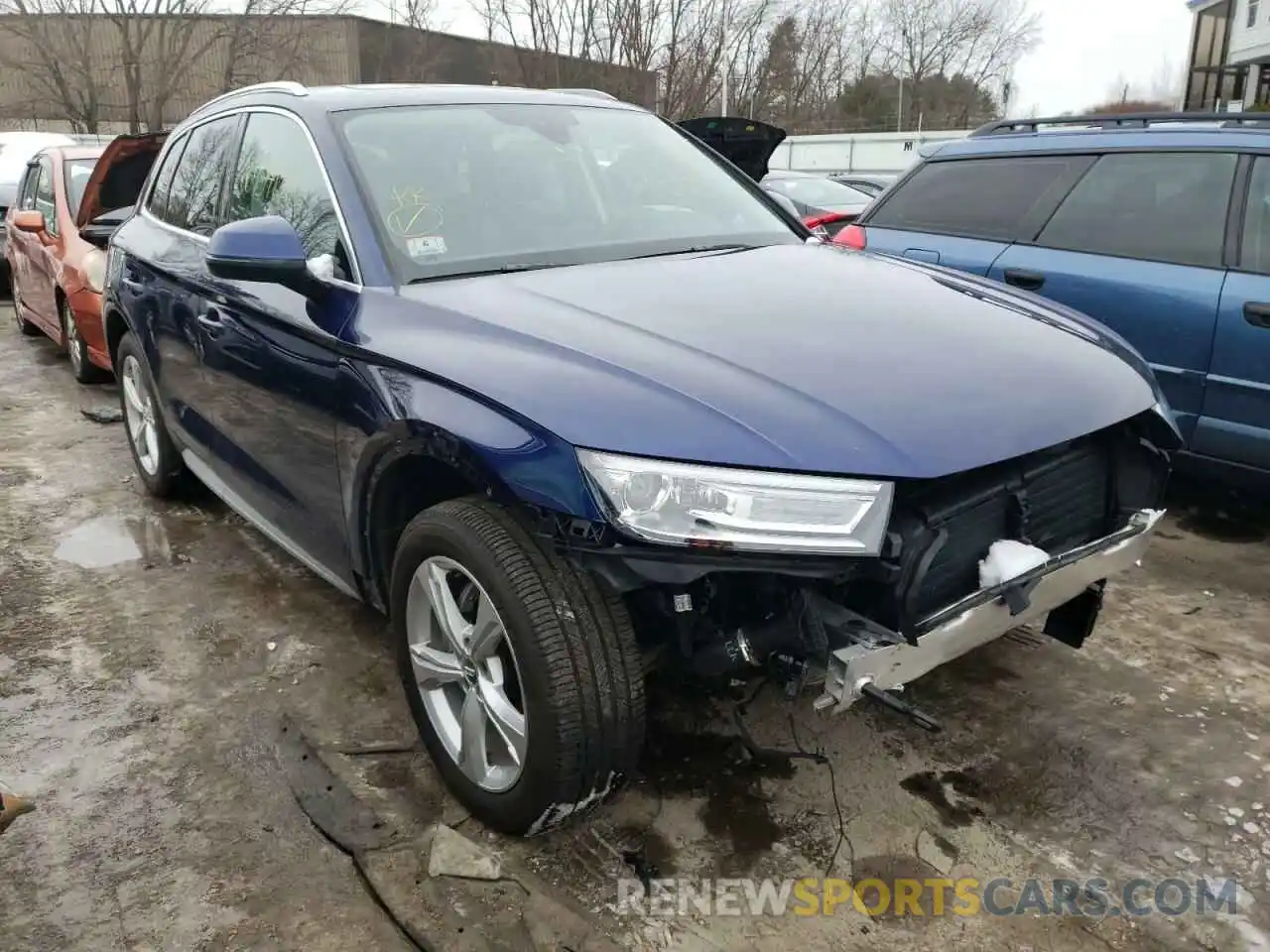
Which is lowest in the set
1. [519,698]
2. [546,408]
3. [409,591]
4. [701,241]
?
[519,698]

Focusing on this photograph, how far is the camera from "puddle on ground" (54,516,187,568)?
4.15 m

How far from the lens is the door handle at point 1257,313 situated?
3.73m

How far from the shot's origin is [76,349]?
6887 millimetres

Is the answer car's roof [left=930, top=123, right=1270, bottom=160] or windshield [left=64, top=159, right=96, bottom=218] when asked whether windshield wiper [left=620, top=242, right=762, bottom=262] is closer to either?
car's roof [left=930, top=123, right=1270, bottom=160]

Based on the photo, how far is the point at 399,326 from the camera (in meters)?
2.49

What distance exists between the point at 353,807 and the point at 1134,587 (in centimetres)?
287

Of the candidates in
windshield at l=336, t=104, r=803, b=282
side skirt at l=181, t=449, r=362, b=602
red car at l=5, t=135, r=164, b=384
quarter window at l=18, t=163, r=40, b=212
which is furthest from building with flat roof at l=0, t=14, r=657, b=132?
windshield at l=336, t=104, r=803, b=282

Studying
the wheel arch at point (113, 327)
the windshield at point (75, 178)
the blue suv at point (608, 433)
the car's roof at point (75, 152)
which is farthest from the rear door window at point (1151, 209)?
the car's roof at point (75, 152)

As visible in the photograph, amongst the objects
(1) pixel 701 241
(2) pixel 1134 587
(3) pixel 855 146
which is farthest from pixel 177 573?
(3) pixel 855 146

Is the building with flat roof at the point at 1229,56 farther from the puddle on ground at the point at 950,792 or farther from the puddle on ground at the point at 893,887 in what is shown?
the puddle on ground at the point at 893,887

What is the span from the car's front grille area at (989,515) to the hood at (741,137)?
11.8 feet

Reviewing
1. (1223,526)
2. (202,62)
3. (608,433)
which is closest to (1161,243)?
(1223,526)

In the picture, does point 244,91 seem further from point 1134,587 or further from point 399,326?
point 1134,587

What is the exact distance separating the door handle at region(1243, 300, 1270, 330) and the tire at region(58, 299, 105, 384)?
6.60m
